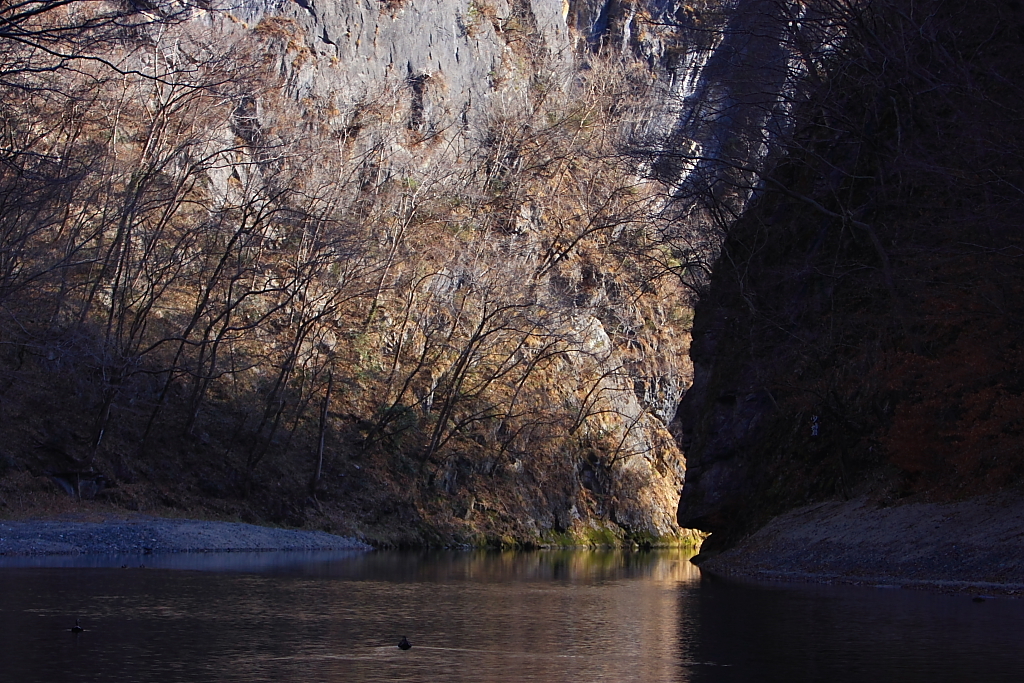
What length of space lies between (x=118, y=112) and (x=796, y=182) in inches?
801

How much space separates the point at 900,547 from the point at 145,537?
17245mm

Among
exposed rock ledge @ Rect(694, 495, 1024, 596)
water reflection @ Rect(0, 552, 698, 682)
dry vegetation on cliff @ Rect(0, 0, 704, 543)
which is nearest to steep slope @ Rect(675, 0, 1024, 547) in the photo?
exposed rock ledge @ Rect(694, 495, 1024, 596)

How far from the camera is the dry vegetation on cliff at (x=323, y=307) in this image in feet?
104

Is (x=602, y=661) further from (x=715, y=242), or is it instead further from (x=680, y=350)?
(x=680, y=350)

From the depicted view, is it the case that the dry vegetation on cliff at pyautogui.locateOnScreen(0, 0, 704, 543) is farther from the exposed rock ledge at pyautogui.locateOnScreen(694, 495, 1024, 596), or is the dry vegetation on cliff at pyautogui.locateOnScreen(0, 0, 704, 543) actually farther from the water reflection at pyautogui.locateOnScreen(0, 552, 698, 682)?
the water reflection at pyautogui.locateOnScreen(0, 552, 698, 682)

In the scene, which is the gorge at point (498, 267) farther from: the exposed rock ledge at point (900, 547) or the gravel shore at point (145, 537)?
the gravel shore at point (145, 537)

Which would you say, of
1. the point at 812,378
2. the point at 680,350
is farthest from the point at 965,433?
the point at 680,350

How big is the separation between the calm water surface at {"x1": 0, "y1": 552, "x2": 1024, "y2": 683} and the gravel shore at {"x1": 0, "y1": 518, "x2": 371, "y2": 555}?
20.0 ft

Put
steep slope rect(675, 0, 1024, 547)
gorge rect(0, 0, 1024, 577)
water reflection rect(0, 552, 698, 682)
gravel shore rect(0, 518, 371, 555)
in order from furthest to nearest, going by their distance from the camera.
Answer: gravel shore rect(0, 518, 371, 555)
gorge rect(0, 0, 1024, 577)
steep slope rect(675, 0, 1024, 547)
water reflection rect(0, 552, 698, 682)

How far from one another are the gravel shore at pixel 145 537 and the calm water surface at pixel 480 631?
6099 millimetres

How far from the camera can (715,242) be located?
33.7 metres

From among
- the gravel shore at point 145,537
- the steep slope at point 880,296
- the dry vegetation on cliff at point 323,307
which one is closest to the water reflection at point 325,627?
the steep slope at point 880,296

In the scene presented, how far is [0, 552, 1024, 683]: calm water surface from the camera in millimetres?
8250

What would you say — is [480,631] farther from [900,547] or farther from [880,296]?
[880,296]
